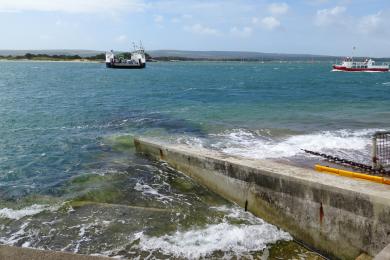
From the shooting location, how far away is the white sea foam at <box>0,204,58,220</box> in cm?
1076

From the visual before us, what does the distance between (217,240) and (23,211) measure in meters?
5.48

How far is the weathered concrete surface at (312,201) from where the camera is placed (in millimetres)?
7867

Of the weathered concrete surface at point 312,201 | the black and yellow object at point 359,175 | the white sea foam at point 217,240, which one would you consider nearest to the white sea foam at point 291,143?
the weathered concrete surface at point 312,201

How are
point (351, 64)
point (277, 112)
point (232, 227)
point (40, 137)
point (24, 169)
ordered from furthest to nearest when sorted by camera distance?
point (351, 64), point (277, 112), point (40, 137), point (24, 169), point (232, 227)

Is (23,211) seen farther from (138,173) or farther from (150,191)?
(138,173)

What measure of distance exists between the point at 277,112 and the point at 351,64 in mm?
87228

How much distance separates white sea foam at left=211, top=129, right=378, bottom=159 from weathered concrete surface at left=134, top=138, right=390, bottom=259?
13.3 feet

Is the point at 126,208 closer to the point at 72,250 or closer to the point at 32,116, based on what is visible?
the point at 72,250

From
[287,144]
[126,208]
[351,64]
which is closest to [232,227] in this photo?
[126,208]

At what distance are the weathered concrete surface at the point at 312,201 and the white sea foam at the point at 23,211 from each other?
4706 millimetres

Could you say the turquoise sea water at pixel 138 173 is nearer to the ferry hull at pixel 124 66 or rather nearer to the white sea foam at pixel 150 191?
the white sea foam at pixel 150 191

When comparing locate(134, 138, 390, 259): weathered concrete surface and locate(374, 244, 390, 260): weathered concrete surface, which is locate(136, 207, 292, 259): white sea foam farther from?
locate(374, 244, 390, 260): weathered concrete surface

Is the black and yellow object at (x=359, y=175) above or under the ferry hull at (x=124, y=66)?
above

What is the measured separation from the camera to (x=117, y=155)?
1684cm
